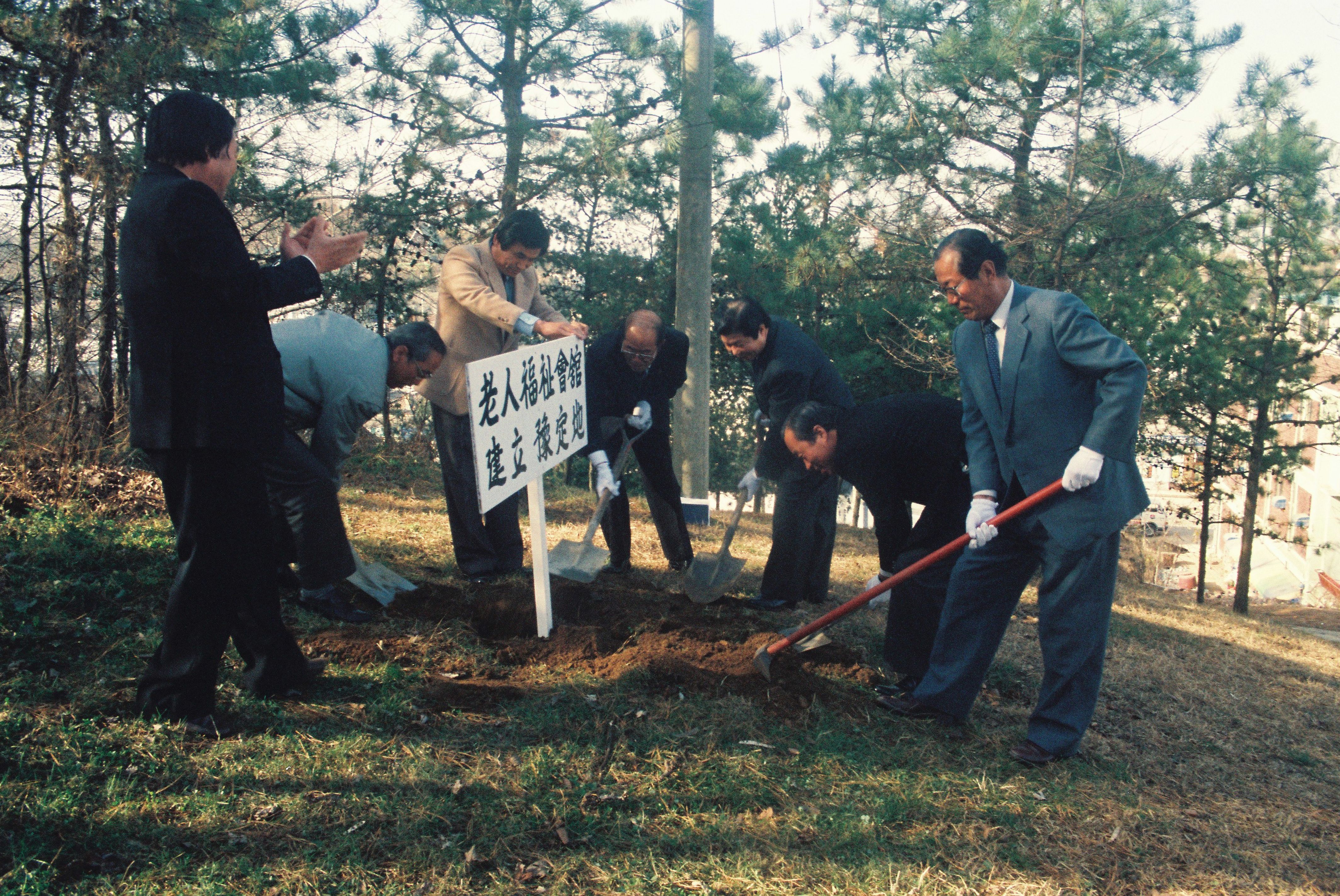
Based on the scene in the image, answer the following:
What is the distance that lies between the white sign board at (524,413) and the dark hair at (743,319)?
0.80m

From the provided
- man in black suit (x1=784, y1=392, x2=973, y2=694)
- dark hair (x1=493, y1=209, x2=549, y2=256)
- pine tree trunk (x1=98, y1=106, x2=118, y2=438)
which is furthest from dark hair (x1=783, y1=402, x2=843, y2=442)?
pine tree trunk (x1=98, y1=106, x2=118, y2=438)

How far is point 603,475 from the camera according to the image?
492cm

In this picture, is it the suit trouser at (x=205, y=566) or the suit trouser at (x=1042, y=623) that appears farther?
the suit trouser at (x=1042, y=623)

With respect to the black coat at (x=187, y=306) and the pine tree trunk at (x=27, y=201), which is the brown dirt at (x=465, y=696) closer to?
the black coat at (x=187, y=306)

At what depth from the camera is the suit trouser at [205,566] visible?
2645 millimetres

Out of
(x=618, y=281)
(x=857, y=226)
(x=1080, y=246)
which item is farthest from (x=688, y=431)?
(x=618, y=281)

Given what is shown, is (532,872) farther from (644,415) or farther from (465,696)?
(644,415)

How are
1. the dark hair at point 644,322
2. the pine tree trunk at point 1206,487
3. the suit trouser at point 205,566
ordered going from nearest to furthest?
the suit trouser at point 205,566 → the dark hair at point 644,322 → the pine tree trunk at point 1206,487

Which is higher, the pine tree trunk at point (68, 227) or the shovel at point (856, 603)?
the pine tree trunk at point (68, 227)

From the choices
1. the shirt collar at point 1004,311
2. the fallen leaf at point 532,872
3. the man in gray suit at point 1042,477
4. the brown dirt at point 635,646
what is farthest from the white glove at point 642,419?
the fallen leaf at point 532,872

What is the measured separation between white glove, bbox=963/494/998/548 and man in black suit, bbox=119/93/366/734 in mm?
2349

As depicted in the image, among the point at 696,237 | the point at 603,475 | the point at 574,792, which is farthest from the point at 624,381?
the point at 696,237

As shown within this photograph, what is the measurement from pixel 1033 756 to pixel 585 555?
A: 251cm

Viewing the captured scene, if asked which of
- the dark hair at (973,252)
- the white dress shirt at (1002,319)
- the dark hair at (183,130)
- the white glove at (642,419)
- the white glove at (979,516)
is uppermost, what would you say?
the dark hair at (183,130)
